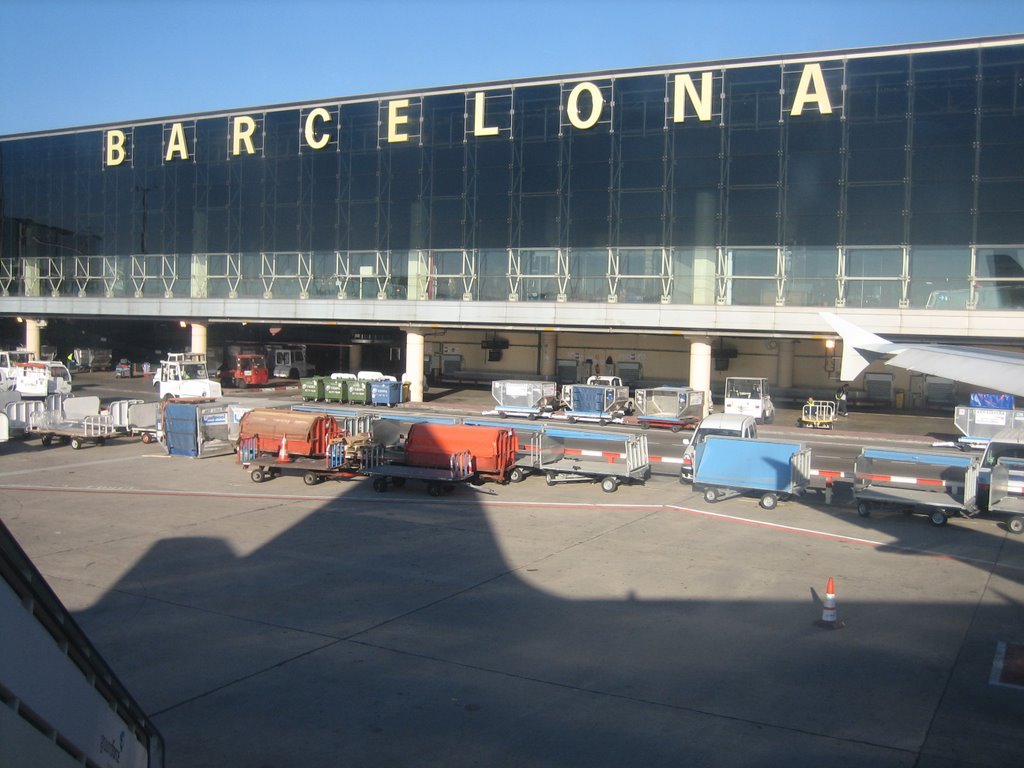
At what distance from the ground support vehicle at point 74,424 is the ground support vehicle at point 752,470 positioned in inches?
837

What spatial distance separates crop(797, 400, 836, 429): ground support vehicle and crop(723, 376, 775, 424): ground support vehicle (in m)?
1.82

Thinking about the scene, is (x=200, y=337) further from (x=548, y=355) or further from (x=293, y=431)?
(x=293, y=431)

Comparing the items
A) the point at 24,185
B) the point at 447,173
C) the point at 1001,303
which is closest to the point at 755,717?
the point at 1001,303

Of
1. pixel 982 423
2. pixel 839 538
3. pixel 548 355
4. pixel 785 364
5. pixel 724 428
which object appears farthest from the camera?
pixel 548 355

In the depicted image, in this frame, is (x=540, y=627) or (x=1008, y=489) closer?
(x=540, y=627)

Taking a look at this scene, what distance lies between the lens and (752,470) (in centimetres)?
2189

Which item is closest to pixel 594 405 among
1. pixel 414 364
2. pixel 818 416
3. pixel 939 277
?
pixel 818 416

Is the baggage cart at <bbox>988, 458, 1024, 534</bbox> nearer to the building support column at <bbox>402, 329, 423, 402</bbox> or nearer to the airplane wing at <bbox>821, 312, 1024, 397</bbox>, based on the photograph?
the airplane wing at <bbox>821, 312, 1024, 397</bbox>

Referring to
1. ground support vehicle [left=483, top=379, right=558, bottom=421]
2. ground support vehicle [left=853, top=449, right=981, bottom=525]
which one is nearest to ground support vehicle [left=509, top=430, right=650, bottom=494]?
ground support vehicle [left=853, top=449, right=981, bottom=525]

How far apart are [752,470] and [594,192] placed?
27.2m

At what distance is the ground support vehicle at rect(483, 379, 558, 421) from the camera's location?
44188 millimetres

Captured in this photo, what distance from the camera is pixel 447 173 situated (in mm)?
49406

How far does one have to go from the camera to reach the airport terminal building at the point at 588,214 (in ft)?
130

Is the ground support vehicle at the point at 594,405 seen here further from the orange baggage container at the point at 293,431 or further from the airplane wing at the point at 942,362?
the airplane wing at the point at 942,362
